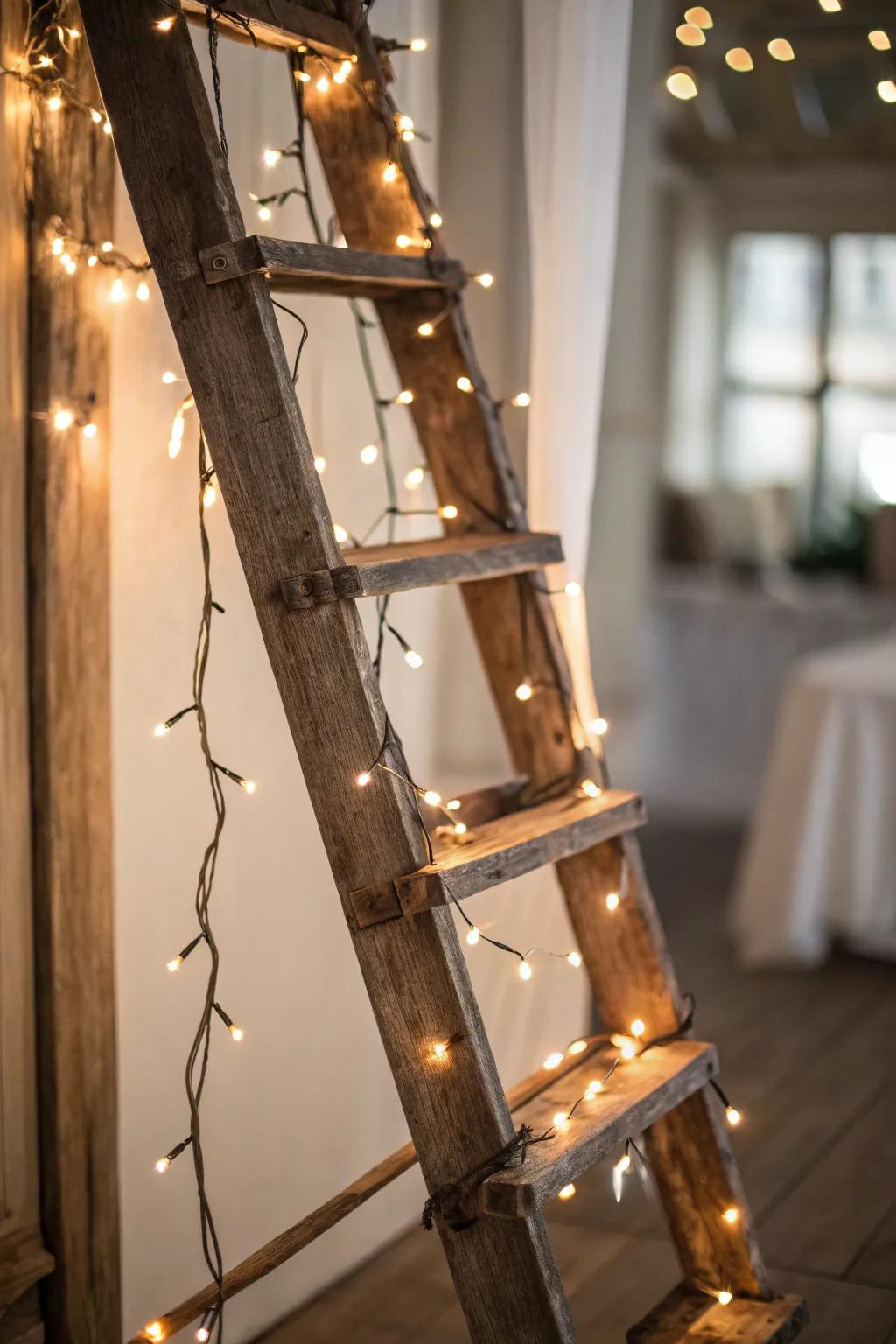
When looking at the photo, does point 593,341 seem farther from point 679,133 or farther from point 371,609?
point 679,133

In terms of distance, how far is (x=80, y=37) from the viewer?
1.92 meters

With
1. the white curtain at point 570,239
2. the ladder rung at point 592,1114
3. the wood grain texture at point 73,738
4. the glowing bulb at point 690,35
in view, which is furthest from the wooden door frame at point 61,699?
the glowing bulb at point 690,35

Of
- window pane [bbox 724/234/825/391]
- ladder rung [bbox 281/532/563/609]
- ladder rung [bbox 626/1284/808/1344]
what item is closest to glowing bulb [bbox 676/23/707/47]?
window pane [bbox 724/234/825/391]

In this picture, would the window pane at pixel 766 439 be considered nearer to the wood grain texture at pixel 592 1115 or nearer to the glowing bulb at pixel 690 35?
the glowing bulb at pixel 690 35

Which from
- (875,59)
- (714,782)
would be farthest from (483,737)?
(875,59)

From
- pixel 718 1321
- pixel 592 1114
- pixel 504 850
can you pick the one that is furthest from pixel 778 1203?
pixel 504 850

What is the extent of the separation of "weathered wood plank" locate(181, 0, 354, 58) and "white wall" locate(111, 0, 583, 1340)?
0.25 meters

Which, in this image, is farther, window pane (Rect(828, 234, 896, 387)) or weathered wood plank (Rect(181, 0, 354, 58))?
window pane (Rect(828, 234, 896, 387))

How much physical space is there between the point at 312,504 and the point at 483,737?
4.58 feet

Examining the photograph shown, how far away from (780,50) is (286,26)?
559 centimetres

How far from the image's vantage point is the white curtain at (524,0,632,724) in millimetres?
2340

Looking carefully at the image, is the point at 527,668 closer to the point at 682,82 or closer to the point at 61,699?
the point at 61,699

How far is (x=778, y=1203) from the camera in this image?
282 centimetres

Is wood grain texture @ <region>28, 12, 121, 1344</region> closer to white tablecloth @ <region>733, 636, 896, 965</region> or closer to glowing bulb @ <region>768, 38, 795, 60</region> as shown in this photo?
white tablecloth @ <region>733, 636, 896, 965</region>
